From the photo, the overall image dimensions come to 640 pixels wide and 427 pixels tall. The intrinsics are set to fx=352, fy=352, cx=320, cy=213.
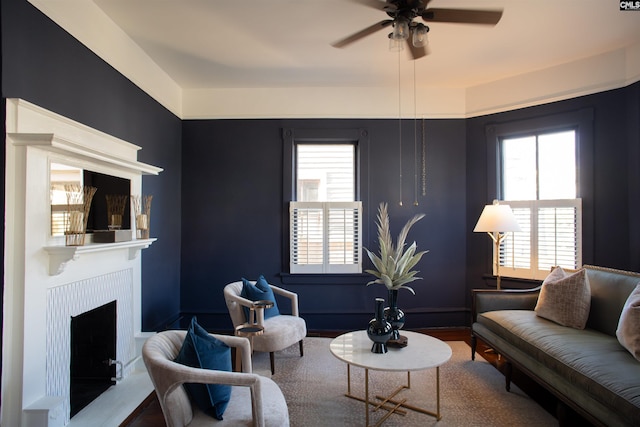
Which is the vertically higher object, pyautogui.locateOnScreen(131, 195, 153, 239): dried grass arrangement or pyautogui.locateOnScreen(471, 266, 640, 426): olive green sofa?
pyautogui.locateOnScreen(131, 195, 153, 239): dried grass arrangement

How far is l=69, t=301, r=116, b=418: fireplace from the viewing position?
2.36 m

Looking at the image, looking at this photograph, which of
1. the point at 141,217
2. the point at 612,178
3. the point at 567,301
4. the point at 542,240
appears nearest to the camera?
the point at 567,301

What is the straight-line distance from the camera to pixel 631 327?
2072mm

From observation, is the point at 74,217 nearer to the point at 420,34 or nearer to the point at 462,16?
the point at 420,34

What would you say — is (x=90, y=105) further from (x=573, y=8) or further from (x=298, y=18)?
(x=573, y=8)

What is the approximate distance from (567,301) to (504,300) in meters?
0.58

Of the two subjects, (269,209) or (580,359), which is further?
(269,209)

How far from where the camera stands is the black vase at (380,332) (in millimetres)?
2316

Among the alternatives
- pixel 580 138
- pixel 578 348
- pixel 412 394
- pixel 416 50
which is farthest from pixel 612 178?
pixel 412 394

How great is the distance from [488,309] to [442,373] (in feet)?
2.35

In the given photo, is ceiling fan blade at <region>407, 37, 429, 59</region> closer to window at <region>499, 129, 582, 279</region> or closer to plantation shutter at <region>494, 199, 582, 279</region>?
window at <region>499, 129, 582, 279</region>

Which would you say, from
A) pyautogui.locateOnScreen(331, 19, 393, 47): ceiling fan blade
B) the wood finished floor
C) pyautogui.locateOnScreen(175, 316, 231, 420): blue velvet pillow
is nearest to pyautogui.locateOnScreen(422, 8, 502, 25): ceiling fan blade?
pyautogui.locateOnScreen(331, 19, 393, 47): ceiling fan blade

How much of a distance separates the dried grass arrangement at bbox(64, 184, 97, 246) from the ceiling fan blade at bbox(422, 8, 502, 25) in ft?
7.92

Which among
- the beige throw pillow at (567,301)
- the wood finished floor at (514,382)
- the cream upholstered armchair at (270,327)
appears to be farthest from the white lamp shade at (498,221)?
the cream upholstered armchair at (270,327)
